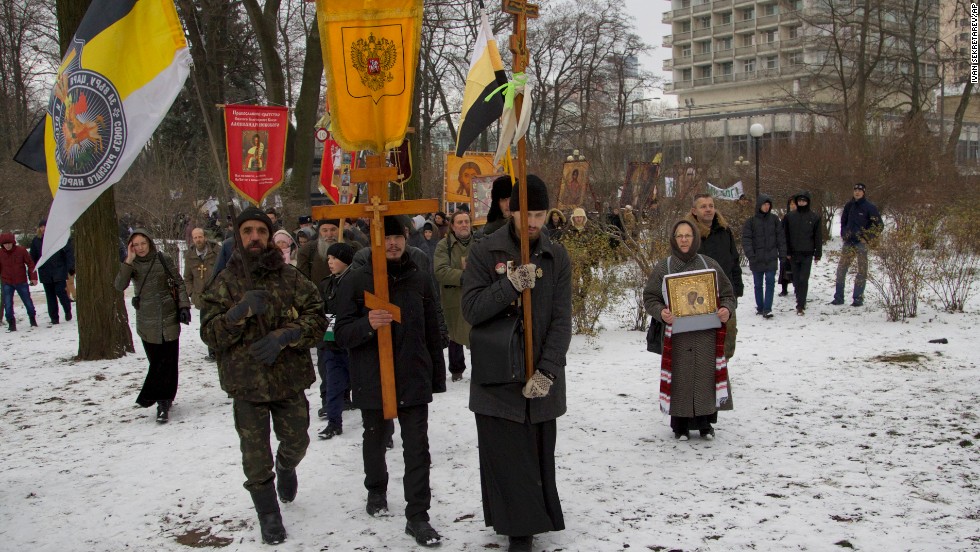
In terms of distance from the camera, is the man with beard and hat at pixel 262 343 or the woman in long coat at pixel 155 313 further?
the woman in long coat at pixel 155 313

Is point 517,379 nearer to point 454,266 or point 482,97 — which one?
point 482,97

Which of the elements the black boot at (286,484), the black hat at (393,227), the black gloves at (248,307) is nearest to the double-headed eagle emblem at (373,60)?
the black hat at (393,227)

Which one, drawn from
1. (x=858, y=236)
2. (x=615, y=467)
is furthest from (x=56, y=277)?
(x=858, y=236)

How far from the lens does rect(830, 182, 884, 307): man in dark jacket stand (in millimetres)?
12109

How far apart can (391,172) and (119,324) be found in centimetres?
740

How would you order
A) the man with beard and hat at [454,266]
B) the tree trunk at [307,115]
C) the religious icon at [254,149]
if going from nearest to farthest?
the man with beard and hat at [454,266]
the religious icon at [254,149]
the tree trunk at [307,115]

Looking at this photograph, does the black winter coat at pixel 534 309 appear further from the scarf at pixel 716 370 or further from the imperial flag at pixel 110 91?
the scarf at pixel 716 370

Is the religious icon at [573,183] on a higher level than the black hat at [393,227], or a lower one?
higher

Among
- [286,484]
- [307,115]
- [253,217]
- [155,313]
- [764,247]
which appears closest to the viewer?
[253,217]

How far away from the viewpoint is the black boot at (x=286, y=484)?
519cm

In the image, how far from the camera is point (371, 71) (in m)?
5.02

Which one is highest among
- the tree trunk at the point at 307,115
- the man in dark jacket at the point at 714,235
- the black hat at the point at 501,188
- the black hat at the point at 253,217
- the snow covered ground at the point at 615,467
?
the tree trunk at the point at 307,115

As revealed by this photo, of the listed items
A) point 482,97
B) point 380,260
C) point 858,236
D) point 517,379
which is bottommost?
point 517,379

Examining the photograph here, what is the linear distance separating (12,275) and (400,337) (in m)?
12.5
